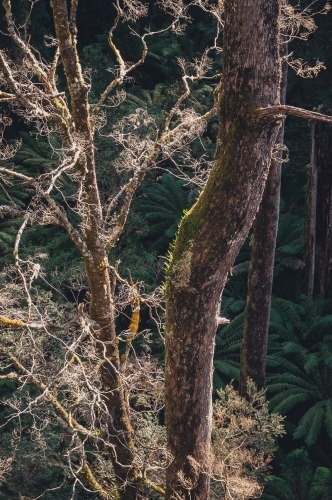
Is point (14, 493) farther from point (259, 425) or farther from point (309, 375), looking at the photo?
point (309, 375)

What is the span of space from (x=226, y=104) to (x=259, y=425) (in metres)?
4.62

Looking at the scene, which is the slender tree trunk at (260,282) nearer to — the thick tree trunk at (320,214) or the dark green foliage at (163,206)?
the thick tree trunk at (320,214)

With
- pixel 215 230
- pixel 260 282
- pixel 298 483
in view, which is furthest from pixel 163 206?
pixel 215 230

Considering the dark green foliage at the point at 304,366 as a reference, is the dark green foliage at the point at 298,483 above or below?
below

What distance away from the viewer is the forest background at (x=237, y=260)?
349 inches

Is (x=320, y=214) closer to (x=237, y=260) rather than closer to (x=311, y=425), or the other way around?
(x=237, y=260)

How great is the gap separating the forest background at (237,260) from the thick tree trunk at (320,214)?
27cm

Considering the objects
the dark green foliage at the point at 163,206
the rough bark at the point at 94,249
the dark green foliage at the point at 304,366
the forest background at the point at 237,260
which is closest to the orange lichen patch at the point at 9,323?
the rough bark at the point at 94,249

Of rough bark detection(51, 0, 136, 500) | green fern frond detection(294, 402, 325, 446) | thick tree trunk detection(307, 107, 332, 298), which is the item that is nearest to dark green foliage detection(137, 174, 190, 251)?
thick tree trunk detection(307, 107, 332, 298)

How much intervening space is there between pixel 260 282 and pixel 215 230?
4062 millimetres

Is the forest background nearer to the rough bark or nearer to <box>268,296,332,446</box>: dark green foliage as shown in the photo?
<box>268,296,332,446</box>: dark green foliage

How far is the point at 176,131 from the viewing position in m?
6.74

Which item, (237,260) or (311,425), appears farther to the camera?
(237,260)

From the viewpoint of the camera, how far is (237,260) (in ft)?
41.5
